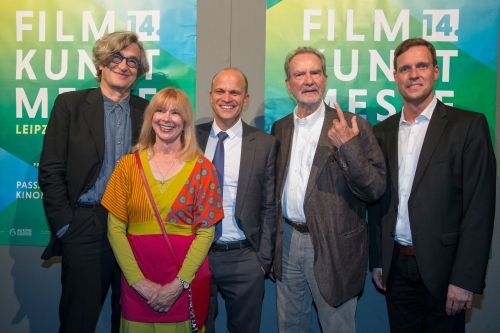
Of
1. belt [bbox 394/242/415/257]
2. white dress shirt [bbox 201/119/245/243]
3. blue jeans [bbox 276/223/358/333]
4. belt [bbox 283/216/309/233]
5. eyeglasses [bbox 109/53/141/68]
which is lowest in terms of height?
blue jeans [bbox 276/223/358/333]

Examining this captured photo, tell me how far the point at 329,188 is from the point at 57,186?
1535 mm

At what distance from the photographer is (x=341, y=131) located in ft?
6.73

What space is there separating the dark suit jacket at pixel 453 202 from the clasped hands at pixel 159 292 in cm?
126

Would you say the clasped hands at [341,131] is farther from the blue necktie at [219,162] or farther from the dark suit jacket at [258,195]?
the blue necktie at [219,162]

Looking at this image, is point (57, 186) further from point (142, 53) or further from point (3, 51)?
point (3, 51)

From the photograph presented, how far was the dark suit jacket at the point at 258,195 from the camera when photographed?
2283 millimetres

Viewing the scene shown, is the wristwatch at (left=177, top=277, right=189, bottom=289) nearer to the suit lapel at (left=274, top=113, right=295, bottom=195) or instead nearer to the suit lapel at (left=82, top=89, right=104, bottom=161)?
the suit lapel at (left=274, top=113, right=295, bottom=195)

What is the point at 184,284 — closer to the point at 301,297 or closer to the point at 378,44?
the point at 301,297

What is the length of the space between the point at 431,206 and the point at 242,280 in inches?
43.7

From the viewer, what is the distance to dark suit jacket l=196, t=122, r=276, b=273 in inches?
89.9

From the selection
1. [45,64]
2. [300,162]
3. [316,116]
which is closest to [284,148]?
[300,162]

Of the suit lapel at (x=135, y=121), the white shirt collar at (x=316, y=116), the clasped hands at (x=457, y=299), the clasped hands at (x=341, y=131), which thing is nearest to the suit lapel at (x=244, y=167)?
the white shirt collar at (x=316, y=116)

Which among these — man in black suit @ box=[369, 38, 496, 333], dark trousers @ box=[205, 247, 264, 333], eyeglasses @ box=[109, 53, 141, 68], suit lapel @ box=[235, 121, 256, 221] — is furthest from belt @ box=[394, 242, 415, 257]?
eyeglasses @ box=[109, 53, 141, 68]

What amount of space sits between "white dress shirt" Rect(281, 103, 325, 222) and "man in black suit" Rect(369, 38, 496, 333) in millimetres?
438
